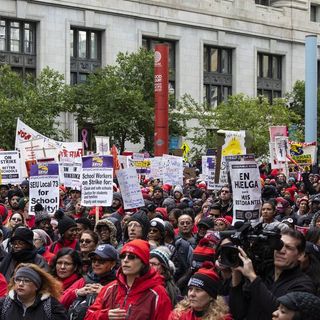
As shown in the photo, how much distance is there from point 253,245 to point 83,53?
47976mm

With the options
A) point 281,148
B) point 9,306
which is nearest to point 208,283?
point 9,306

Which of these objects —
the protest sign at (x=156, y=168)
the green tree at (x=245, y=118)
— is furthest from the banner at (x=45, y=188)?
the green tree at (x=245, y=118)

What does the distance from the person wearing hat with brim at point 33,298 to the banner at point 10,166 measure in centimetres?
1373

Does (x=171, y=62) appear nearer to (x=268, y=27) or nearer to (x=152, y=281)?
(x=268, y=27)

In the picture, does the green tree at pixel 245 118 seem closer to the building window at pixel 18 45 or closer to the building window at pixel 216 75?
the building window at pixel 216 75

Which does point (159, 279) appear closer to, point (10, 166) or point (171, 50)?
point (10, 166)

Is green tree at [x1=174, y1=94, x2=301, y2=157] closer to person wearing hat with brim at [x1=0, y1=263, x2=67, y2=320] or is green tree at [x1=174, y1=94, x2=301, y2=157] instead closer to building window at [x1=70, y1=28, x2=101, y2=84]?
building window at [x1=70, y1=28, x2=101, y2=84]

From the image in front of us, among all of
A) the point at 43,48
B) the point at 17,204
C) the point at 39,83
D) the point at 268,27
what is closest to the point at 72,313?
the point at 17,204

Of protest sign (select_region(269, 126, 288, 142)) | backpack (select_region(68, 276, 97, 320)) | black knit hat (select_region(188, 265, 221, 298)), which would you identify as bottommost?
backpack (select_region(68, 276, 97, 320))

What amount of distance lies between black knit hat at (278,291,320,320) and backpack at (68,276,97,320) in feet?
8.57

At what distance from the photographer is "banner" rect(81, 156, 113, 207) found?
48.2ft

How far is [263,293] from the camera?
6.30 meters

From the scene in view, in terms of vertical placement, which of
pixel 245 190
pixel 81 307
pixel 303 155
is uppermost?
pixel 303 155

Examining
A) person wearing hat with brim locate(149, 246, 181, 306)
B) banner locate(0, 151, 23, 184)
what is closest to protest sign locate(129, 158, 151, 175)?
banner locate(0, 151, 23, 184)
